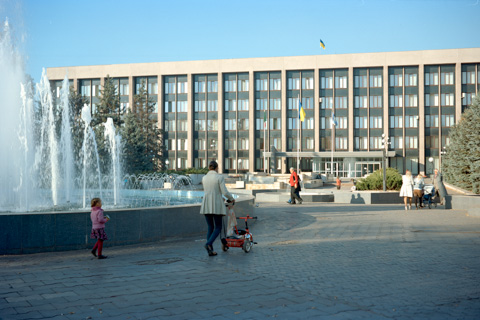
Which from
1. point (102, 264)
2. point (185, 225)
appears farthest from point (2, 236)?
point (185, 225)

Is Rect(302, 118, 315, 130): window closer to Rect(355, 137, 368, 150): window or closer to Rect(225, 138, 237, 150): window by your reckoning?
Rect(355, 137, 368, 150): window

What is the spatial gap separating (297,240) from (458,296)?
552cm

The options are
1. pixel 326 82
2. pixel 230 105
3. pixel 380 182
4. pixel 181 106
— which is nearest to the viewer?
pixel 380 182

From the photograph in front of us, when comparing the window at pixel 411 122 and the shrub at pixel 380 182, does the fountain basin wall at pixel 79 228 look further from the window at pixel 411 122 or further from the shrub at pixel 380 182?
the window at pixel 411 122

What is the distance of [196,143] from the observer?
254ft

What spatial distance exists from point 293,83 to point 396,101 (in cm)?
1529

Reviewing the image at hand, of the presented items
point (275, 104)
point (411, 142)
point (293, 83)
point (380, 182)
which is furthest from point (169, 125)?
point (380, 182)

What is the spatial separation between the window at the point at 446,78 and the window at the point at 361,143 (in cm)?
1335

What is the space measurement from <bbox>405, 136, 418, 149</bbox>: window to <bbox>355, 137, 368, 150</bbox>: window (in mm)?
5753

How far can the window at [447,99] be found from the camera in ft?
227

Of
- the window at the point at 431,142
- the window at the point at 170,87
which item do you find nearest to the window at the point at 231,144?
the window at the point at 170,87

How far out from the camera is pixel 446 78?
227 feet

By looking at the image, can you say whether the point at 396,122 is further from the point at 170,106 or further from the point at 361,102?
the point at 170,106

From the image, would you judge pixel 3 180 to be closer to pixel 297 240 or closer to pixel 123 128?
pixel 297 240
